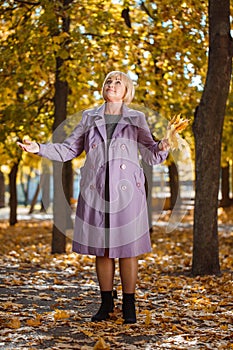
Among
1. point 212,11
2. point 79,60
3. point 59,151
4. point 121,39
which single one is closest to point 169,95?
point 121,39

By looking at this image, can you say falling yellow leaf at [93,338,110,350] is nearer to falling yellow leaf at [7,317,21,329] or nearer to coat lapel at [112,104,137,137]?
falling yellow leaf at [7,317,21,329]

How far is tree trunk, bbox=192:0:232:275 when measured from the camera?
8.75m

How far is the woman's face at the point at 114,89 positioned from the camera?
18.2 ft

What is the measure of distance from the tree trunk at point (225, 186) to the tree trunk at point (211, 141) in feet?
51.4

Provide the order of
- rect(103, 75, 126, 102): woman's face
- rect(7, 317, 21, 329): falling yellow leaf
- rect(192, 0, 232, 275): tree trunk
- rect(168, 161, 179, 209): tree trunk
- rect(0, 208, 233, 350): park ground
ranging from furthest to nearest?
rect(168, 161, 179, 209): tree trunk, rect(192, 0, 232, 275): tree trunk, rect(103, 75, 126, 102): woman's face, rect(7, 317, 21, 329): falling yellow leaf, rect(0, 208, 233, 350): park ground

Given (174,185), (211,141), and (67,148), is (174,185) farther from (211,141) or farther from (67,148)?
(67,148)

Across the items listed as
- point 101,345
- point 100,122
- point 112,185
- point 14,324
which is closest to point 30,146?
point 100,122

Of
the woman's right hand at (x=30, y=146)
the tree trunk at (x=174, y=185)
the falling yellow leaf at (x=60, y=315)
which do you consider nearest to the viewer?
the woman's right hand at (x=30, y=146)

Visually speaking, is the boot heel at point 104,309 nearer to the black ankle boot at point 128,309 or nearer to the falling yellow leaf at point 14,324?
the black ankle boot at point 128,309

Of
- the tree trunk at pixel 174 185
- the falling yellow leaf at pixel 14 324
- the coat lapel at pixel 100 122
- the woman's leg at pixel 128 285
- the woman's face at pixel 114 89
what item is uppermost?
the woman's face at pixel 114 89

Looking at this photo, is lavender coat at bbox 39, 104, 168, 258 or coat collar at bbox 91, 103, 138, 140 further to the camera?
coat collar at bbox 91, 103, 138, 140

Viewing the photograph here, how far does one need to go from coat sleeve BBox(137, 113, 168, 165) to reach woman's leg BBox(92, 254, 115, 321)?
0.93 meters

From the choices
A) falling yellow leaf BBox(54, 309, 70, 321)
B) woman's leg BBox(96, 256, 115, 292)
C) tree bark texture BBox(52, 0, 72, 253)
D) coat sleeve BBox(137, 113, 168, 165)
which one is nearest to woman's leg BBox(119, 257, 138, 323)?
woman's leg BBox(96, 256, 115, 292)

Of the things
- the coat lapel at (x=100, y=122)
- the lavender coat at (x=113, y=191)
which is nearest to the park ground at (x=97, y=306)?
the lavender coat at (x=113, y=191)
